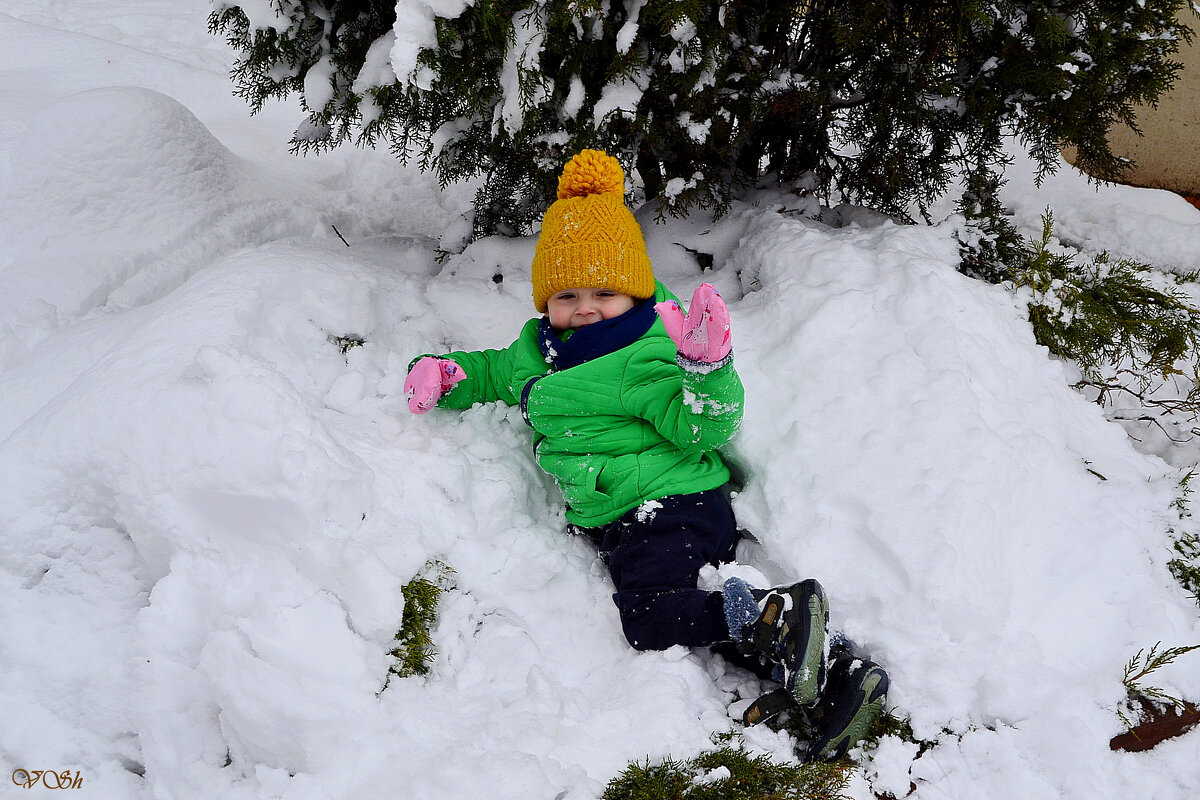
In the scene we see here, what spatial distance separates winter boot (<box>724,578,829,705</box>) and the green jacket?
497 millimetres

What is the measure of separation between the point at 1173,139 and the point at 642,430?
16.8 ft

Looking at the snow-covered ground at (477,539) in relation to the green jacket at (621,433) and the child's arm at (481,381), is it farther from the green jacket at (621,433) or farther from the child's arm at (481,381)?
the green jacket at (621,433)

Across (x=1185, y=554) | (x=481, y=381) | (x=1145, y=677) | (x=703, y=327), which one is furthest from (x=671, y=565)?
(x=1185, y=554)

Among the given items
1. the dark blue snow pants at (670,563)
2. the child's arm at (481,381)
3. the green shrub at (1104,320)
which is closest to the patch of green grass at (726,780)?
the dark blue snow pants at (670,563)

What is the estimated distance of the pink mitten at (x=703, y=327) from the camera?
2.11 meters

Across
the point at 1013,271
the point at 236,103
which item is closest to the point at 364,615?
the point at 1013,271

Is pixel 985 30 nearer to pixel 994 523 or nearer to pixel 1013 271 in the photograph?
pixel 1013 271

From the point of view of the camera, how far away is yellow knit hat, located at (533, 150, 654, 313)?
8.66 feet

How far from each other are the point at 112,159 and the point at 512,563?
3025 mm

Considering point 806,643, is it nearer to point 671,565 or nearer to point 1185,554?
point 671,565

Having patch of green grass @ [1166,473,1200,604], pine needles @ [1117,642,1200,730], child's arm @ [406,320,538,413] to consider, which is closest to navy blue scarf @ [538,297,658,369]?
child's arm @ [406,320,538,413]

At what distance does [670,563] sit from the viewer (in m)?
2.34

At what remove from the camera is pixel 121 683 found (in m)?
2.03
